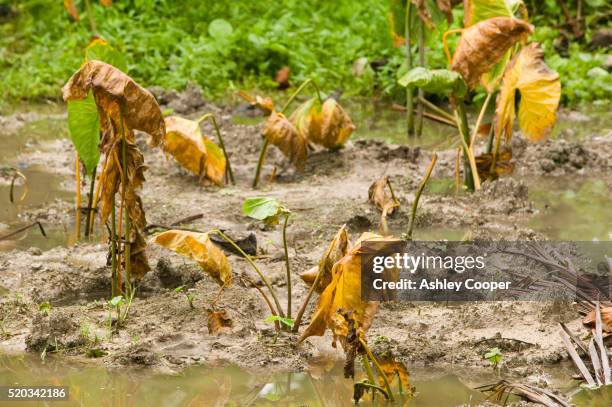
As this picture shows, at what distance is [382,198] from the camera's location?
18.7 feet

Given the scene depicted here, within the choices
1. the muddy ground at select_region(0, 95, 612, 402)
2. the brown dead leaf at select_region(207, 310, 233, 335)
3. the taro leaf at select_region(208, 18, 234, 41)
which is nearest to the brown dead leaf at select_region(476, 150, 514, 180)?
the muddy ground at select_region(0, 95, 612, 402)

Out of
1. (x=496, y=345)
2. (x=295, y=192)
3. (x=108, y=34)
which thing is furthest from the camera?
(x=108, y=34)

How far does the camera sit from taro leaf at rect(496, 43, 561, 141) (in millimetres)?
5605

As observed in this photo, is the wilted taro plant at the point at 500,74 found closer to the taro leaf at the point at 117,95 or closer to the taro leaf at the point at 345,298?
the taro leaf at the point at 117,95

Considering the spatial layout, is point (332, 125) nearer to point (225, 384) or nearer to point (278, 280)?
point (278, 280)

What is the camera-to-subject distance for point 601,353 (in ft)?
12.0

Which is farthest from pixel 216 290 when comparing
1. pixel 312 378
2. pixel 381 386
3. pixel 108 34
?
pixel 108 34

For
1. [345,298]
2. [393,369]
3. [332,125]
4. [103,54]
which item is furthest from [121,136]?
[332,125]

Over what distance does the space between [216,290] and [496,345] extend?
1.25 meters

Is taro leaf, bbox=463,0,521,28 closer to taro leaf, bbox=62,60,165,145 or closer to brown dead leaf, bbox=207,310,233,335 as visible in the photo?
taro leaf, bbox=62,60,165,145

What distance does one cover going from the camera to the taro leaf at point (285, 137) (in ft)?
20.6

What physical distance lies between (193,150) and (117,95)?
219cm

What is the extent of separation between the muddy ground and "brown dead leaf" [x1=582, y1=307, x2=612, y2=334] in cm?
5

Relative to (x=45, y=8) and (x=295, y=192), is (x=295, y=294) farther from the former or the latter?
(x=45, y=8)
